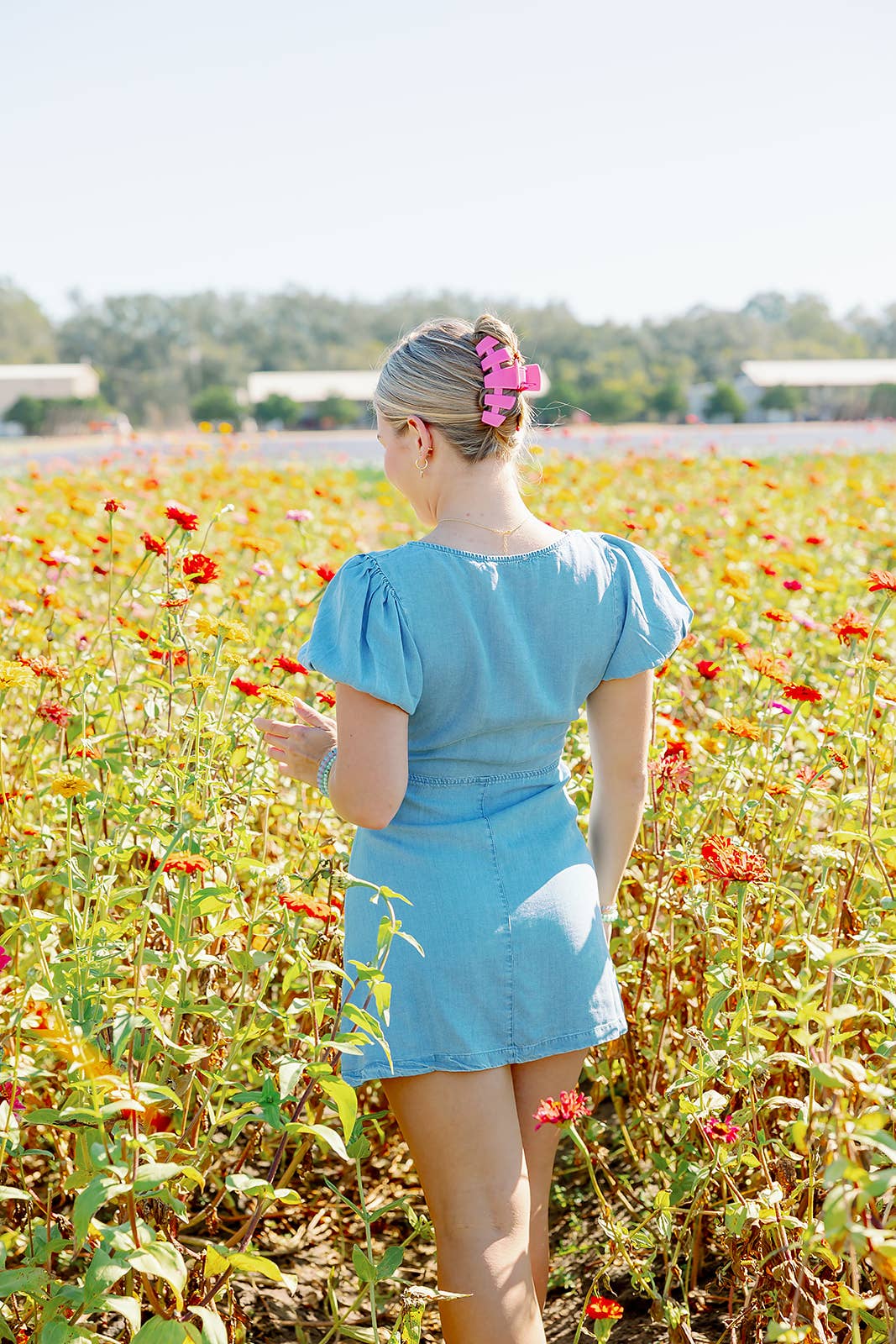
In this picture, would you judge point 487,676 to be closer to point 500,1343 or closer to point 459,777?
point 459,777

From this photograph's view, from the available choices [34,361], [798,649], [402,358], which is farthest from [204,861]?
[34,361]

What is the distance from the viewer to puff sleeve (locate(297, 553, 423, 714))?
4.57 ft

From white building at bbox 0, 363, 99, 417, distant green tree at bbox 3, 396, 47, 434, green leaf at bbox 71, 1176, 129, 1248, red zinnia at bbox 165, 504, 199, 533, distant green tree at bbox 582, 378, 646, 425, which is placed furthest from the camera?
white building at bbox 0, 363, 99, 417

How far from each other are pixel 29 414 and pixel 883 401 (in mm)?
29192

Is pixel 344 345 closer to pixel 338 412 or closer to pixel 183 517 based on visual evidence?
pixel 338 412

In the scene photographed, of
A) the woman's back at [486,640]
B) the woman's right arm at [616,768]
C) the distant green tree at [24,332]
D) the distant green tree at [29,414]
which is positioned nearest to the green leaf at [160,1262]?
the woman's back at [486,640]

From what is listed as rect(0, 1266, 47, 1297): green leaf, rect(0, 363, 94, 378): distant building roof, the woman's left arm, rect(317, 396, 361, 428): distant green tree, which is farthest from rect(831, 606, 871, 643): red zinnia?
rect(0, 363, 94, 378): distant building roof

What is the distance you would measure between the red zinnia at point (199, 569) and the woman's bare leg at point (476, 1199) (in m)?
0.83

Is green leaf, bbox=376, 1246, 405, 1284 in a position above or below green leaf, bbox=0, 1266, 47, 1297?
below

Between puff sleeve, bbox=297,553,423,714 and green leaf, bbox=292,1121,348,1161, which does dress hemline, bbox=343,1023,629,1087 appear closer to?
green leaf, bbox=292,1121,348,1161

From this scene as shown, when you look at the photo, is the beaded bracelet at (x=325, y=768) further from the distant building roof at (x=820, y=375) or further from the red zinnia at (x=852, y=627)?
the distant building roof at (x=820, y=375)

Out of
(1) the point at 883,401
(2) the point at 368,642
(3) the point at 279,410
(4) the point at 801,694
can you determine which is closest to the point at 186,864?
(2) the point at 368,642

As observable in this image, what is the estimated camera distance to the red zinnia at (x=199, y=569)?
1880 millimetres

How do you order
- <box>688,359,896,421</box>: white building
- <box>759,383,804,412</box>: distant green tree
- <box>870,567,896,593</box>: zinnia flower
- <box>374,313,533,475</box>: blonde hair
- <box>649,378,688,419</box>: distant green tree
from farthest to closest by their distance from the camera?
<box>759,383,804,412</box>: distant green tree < <box>688,359,896,421</box>: white building < <box>649,378,688,419</box>: distant green tree < <box>870,567,896,593</box>: zinnia flower < <box>374,313,533,475</box>: blonde hair
